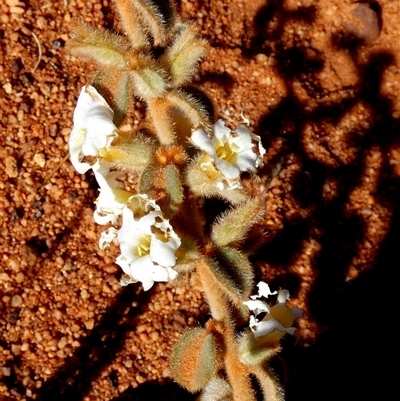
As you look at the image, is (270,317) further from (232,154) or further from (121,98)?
(121,98)

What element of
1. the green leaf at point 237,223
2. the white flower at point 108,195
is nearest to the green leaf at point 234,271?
the green leaf at point 237,223

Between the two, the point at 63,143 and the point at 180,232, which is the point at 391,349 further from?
the point at 63,143

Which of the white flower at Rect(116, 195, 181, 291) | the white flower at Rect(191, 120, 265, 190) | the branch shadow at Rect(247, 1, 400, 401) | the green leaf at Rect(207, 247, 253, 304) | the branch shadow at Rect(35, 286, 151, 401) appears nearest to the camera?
the white flower at Rect(116, 195, 181, 291)

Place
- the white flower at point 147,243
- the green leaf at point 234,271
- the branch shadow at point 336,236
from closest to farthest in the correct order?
1. the white flower at point 147,243
2. the green leaf at point 234,271
3. the branch shadow at point 336,236

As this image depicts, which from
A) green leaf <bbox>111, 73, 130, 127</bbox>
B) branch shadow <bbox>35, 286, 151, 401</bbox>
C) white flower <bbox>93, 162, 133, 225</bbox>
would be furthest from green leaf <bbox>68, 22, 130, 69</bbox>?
branch shadow <bbox>35, 286, 151, 401</bbox>

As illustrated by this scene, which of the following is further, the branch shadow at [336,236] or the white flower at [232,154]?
the branch shadow at [336,236]

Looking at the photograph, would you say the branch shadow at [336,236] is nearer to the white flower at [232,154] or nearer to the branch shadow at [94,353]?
the branch shadow at [94,353]

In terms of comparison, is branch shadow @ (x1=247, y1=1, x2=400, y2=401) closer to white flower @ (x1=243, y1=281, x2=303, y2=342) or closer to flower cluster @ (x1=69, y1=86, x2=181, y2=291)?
white flower @ (x1=243, y1=281, x2=303, y2=342)

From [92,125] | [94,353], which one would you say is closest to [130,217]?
[92,125]
